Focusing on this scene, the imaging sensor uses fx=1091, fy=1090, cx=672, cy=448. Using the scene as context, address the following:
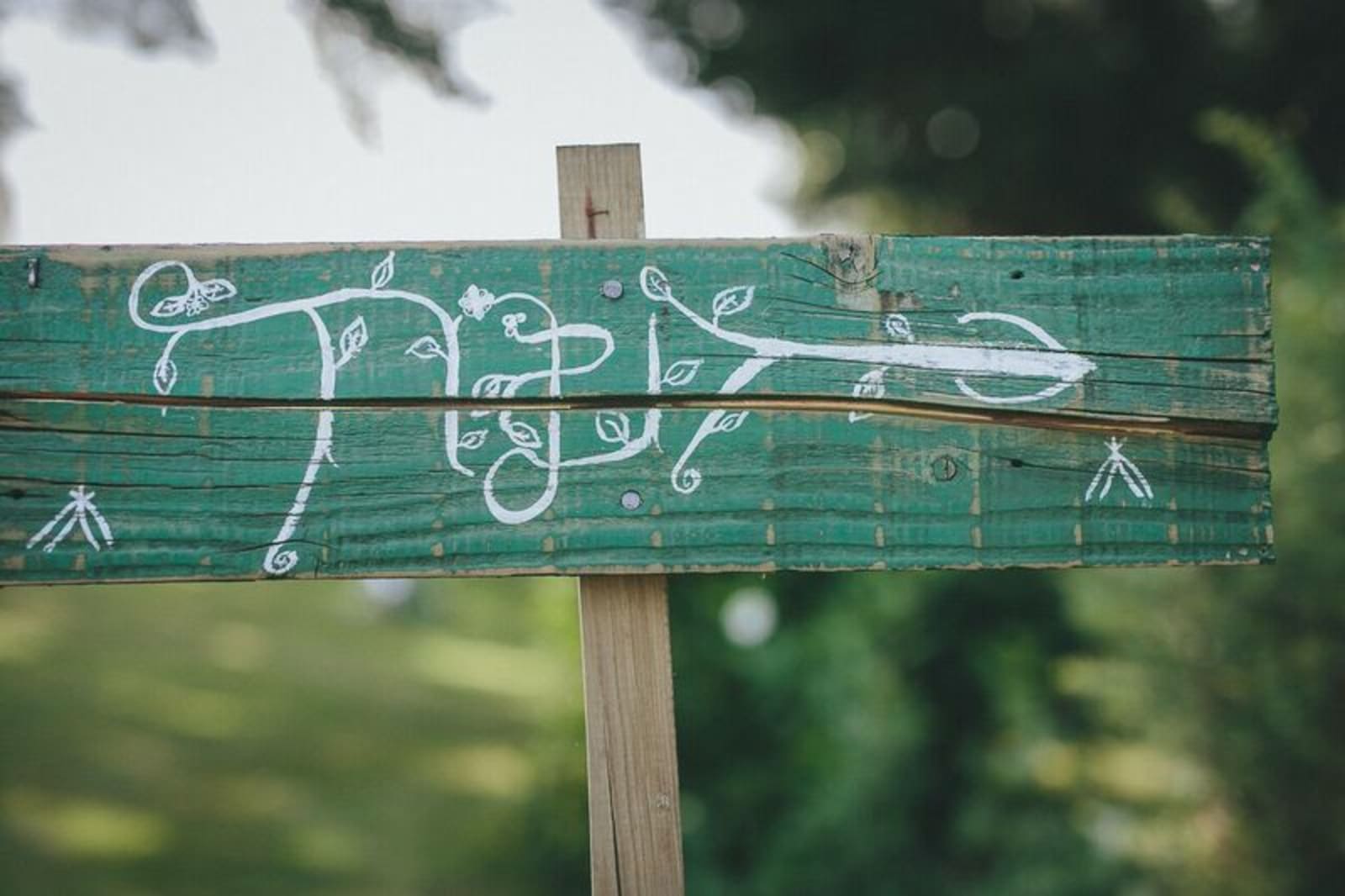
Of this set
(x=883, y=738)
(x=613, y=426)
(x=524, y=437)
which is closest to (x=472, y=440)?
(x=524, y=437)

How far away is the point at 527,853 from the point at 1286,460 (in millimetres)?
4350

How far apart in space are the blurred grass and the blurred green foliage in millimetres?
23

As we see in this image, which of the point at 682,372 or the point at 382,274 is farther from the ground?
the point at 382,274

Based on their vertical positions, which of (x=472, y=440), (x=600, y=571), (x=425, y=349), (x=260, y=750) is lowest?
(x=260, y=750)

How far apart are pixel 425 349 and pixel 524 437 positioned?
0.16 m

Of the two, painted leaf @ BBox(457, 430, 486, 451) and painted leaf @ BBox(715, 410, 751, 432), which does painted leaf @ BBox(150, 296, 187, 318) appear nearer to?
painted leaf @ BBox(457, 430, 486, 451)

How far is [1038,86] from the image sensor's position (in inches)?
186

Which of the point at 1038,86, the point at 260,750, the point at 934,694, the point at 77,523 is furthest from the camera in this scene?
the point at 260,750

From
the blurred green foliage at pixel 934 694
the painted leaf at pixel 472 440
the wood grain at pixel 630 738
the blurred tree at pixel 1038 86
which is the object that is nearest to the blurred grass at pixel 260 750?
the blurred green foliage at pixel 934 694

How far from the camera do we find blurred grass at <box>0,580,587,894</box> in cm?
515

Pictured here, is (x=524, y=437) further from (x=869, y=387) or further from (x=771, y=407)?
(x=869, y=387)

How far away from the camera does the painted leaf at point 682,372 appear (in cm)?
130

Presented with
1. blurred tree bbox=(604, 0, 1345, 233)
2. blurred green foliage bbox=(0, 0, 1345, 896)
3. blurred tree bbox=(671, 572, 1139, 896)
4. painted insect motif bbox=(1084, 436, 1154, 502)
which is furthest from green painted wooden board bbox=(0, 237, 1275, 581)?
blurred tree bbox=(671, 572, 1139, 896)

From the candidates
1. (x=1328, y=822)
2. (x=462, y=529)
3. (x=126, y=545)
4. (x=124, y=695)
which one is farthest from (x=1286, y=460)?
(x=124, y=695)
